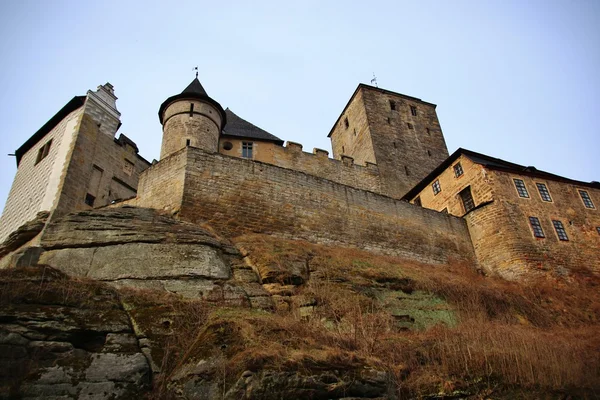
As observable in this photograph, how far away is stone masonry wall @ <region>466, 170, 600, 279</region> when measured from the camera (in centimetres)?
1966

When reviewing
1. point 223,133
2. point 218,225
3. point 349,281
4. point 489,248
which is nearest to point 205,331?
point 349,281

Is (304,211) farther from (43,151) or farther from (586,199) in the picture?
(586,199)

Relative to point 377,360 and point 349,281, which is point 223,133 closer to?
point 349,281

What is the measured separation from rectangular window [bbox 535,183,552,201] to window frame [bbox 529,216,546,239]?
1.83 m

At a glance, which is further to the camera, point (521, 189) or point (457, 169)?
point (457, 169)

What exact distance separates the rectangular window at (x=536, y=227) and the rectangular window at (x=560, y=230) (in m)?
0.95

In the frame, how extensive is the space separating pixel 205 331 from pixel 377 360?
283 cm

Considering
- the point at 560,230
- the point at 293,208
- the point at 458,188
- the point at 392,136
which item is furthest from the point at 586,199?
the point at 293,208

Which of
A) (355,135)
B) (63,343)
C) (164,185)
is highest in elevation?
(355,135)

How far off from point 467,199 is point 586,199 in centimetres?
652

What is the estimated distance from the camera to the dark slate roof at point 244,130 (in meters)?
25.4

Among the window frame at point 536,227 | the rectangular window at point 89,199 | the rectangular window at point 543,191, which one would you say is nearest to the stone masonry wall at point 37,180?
the rectangular window at point 89,199

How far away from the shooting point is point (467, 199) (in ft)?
75.6

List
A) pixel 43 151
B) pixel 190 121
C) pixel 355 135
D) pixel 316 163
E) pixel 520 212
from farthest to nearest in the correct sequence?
pixel 355 135, pixel 316 163, pixel 190 121, pixel 43 151, pixel 520 212
